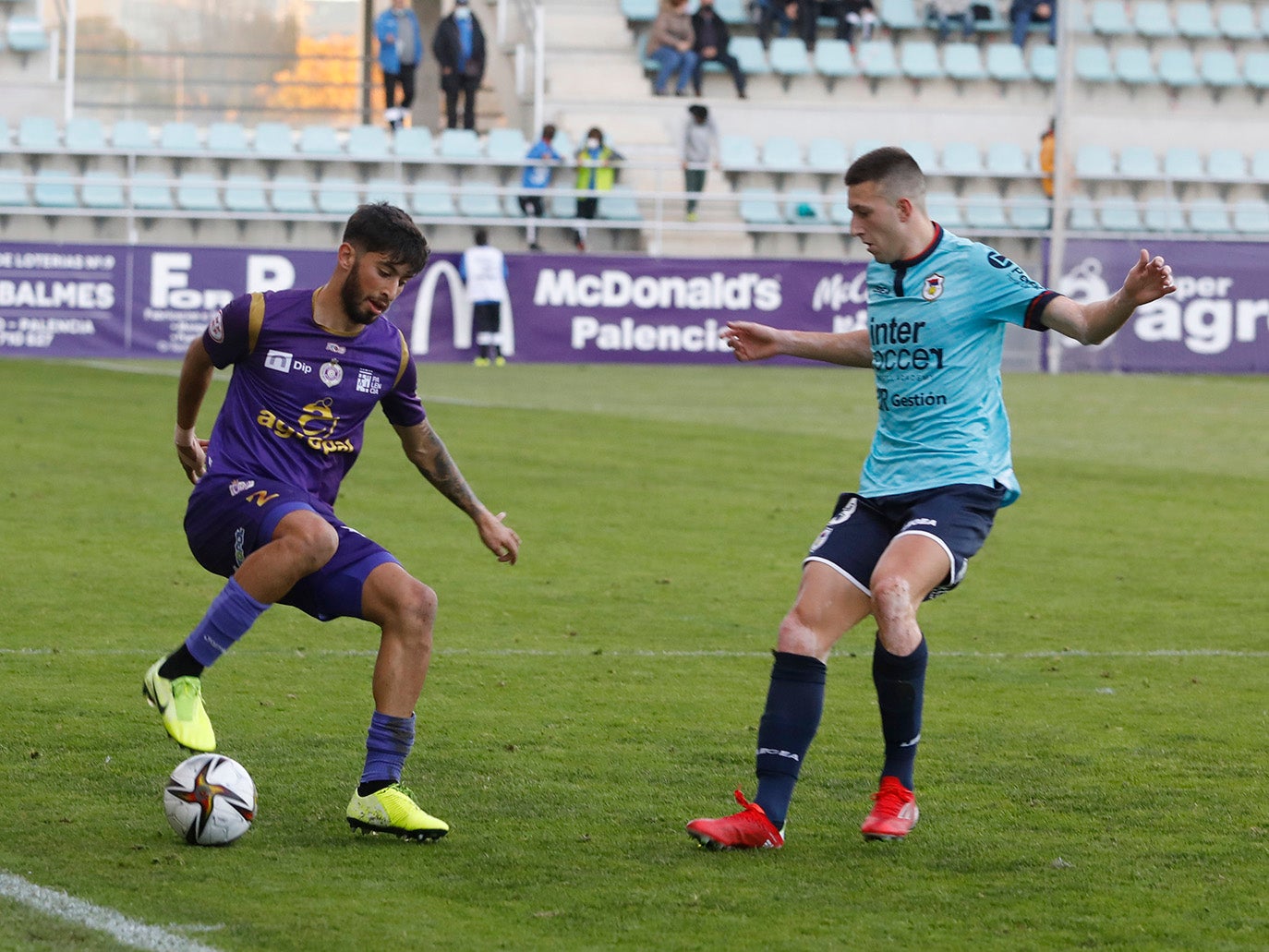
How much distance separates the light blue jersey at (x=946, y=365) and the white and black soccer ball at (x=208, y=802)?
1.90 m

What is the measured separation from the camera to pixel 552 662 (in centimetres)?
759

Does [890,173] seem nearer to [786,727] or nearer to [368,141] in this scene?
[786,727]

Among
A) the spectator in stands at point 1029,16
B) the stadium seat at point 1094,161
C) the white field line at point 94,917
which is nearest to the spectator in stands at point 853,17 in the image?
the spectator in stands at point 1029,16

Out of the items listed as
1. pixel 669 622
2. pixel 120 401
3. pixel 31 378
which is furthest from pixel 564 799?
pixel 31 378

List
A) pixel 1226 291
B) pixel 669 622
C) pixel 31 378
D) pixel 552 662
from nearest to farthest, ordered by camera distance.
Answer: pixel 552 662 → pixel 669 622 → pixel 31 378 → pixel 1226 291

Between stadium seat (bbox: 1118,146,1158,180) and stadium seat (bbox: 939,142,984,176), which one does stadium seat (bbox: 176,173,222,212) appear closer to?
stadium seat (bbox: 939,142,984,176)

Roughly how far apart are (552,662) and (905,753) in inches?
104

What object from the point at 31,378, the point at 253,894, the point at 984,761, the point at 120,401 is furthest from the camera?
the point at 31,378

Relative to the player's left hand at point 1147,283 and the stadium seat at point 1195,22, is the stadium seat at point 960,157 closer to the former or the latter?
the stadium seat at point 1195,22

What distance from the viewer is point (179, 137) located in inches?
1107

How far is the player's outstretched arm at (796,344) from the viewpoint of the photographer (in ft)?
18.2

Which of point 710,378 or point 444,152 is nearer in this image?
point 710,378

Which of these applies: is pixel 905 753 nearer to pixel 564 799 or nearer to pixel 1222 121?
pixel 564 799

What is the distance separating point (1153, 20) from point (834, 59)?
20.7 ft
